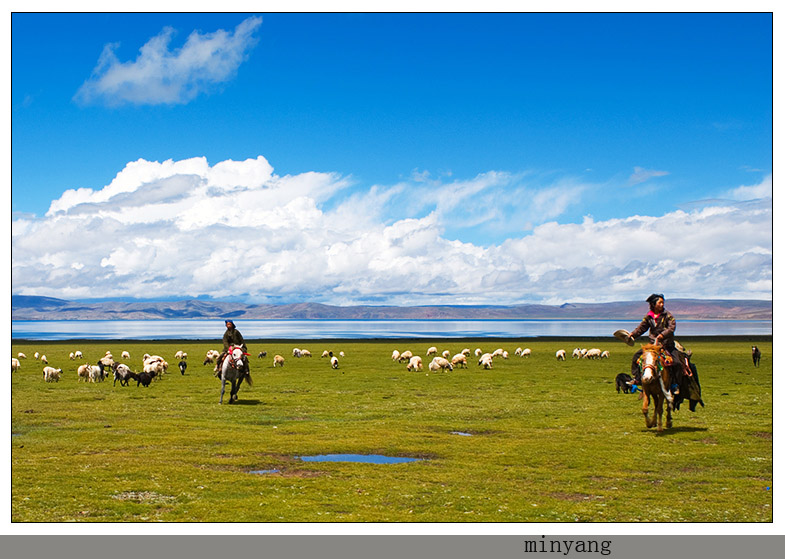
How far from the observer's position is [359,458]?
15797mm

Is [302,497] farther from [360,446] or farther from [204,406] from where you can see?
[204,406]

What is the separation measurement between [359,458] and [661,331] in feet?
26.5

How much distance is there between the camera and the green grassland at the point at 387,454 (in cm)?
1097

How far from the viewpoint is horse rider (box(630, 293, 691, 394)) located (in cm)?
1650

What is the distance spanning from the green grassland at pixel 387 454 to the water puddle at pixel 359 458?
16.3 inches

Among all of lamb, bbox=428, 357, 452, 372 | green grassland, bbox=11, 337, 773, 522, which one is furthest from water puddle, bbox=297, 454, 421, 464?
lamb, bbox=428, 357, 452, 372

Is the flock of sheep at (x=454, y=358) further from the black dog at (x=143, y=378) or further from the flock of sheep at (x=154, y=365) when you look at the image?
the black dog at (x=143, y=378)

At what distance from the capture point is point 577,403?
27547 mm

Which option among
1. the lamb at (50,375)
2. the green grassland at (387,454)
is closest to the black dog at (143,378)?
the green grassland at (387,454)

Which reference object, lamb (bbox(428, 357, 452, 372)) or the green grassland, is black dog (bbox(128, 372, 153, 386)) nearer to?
the green grassland

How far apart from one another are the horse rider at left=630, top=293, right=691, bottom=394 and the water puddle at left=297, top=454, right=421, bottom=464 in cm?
632

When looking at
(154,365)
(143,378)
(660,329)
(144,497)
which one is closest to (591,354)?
(154,365)

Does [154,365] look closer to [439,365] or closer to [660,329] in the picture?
[439,365]
